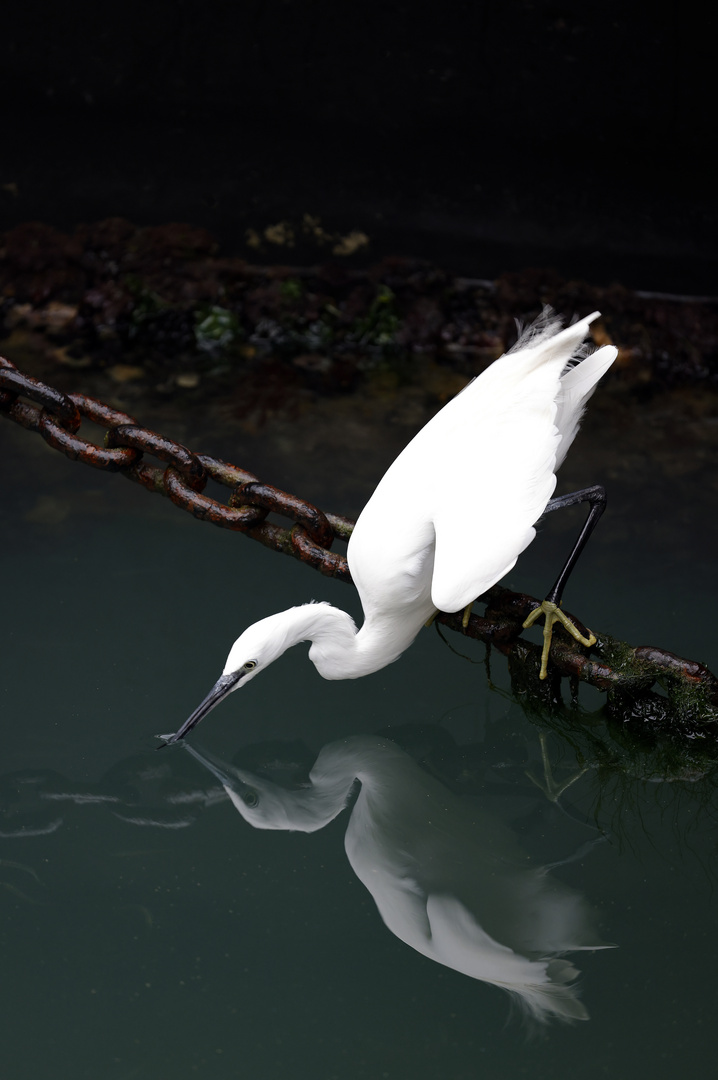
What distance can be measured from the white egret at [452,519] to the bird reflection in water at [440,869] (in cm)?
12

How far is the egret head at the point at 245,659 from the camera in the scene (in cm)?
105

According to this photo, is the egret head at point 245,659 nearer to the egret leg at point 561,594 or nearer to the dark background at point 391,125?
the egret leg at point 561,594

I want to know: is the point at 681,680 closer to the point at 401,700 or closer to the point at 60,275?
the point at 401,700

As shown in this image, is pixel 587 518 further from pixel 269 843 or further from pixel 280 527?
pixel 269 843

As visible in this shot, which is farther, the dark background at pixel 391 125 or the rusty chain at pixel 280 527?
the dark background at pixel 391 125

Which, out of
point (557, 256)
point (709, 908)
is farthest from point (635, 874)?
point (557, 256)

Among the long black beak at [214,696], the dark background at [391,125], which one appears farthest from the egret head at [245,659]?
the dark background at [391,125]

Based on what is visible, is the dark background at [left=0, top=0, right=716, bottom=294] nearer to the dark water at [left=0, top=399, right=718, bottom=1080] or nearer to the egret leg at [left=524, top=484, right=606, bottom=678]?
the dark water at [left=0, top=399, right=718, bottom=1080]

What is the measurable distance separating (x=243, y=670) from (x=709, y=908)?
514 mm

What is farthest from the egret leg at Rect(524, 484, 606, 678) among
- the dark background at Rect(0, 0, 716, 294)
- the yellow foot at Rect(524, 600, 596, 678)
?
the dark background at Rect(0, 0, 716, 294)

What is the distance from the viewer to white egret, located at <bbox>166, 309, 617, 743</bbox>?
105cm

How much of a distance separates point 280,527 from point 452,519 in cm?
21

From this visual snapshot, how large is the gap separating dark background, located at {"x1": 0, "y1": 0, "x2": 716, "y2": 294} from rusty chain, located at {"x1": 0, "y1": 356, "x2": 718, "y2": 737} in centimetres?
124

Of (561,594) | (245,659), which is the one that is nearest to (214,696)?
(245,659)
